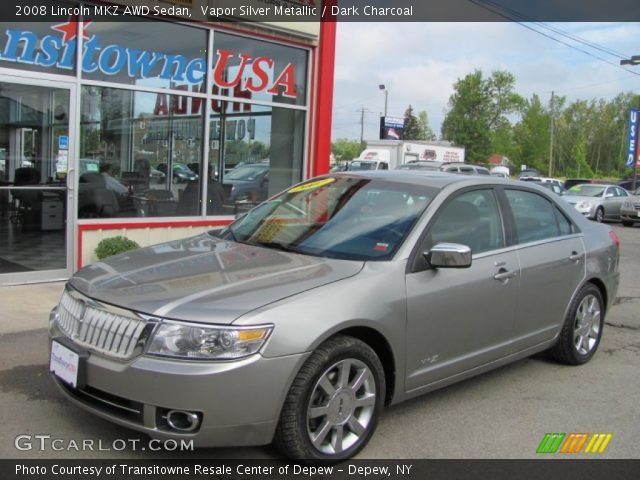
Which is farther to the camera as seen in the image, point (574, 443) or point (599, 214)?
point (599, 214)

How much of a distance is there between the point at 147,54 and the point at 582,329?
6.51 meters

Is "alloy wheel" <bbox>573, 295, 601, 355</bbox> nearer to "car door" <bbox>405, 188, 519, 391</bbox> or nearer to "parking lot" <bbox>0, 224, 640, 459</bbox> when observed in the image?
"parking lot" <bbox>0, 224, 640, 459</bbox>

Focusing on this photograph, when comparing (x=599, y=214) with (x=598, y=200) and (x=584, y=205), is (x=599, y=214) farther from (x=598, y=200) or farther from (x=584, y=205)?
(x=584, y=205)

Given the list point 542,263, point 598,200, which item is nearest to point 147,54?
point 542,263

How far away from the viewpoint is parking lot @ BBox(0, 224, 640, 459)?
3.51 m

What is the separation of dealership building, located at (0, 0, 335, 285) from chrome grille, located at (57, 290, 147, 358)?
4621 mm

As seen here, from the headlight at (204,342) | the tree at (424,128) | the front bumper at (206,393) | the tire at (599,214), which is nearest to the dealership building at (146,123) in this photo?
the front bumper at (206,393)

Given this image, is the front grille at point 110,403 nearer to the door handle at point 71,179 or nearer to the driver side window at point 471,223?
the driver side window at point 471,223

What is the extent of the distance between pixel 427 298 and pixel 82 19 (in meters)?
6.20

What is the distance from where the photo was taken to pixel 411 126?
322 feet

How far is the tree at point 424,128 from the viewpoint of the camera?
10175cm

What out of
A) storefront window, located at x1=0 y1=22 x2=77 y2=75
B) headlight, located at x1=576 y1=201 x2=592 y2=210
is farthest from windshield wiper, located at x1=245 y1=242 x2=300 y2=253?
headlight, located at x1=576 y1=201 x2=592 y2=210

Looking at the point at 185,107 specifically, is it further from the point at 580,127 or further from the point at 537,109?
the point at 580,127

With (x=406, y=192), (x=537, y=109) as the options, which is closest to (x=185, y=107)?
(x=406, y=192)
